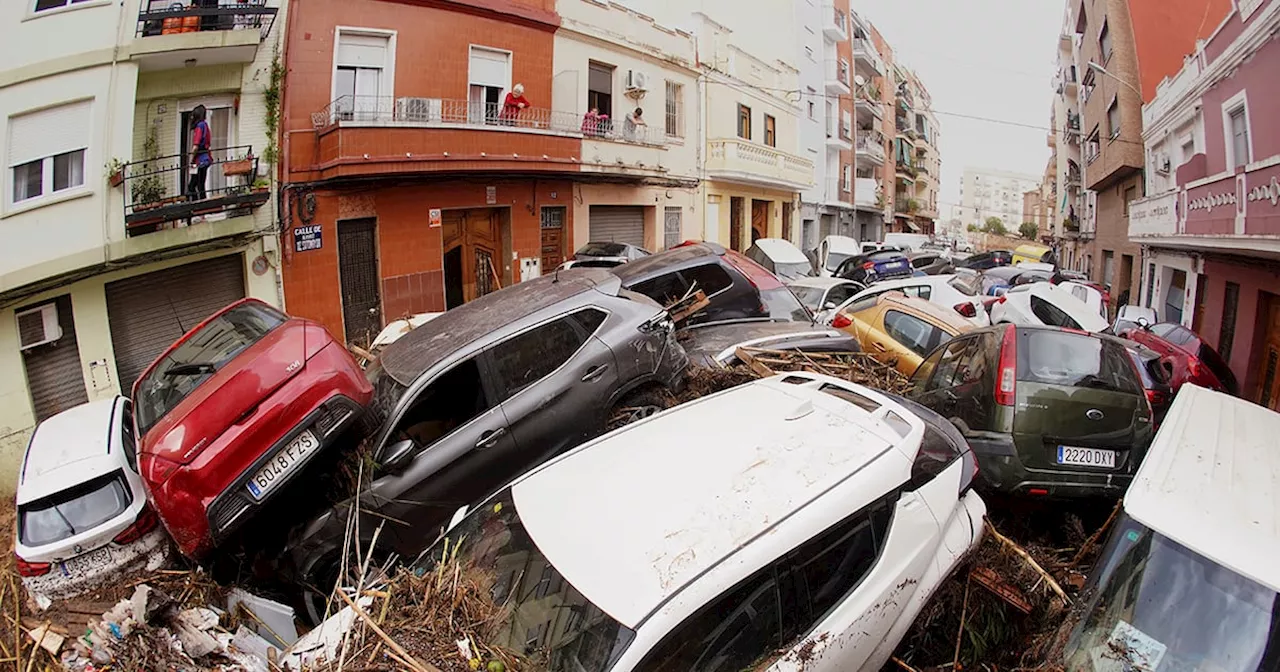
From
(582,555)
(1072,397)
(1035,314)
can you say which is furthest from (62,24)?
(1035,314)

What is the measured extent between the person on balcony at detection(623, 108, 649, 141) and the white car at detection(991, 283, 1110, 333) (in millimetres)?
9524

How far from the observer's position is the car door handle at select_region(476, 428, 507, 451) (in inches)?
173

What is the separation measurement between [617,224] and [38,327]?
11805 mm

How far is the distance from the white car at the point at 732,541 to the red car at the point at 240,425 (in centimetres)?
132

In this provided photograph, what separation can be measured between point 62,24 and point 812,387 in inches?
405

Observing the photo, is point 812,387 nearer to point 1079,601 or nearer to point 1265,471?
point 1079,601

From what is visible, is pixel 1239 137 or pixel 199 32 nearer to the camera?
pixel 199 32

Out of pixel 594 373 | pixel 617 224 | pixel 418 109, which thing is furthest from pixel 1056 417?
pixel 617 224

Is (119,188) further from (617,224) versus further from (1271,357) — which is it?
(1271,357)

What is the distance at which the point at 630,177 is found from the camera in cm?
1661

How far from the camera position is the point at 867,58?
1469 inches

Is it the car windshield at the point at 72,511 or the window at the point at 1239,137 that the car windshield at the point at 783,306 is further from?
the window at the point at 1239,137

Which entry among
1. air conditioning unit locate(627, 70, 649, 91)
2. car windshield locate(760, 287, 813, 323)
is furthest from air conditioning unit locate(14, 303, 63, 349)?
air conditioning unit locate(627, 70, 649, 91)

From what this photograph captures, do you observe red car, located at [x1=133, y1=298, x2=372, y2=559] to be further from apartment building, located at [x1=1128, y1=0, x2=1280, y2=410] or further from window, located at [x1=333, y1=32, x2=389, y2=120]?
apartment building, located at [x1=1128, y1=0, x2=1280, y2=410]
